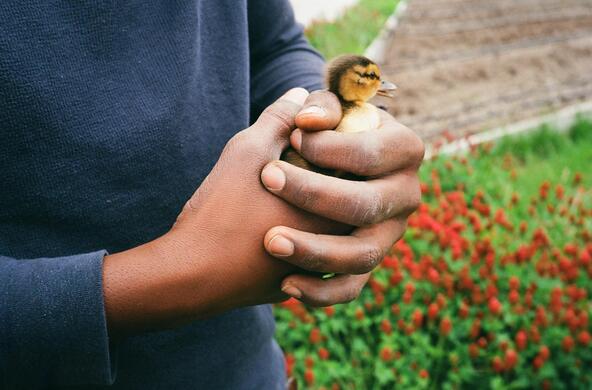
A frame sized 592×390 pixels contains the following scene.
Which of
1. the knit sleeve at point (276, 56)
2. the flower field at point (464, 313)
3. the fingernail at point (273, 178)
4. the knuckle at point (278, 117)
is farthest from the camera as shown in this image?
the flower field at point (464, 313)

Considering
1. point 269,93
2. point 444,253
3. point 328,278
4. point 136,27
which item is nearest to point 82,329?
point 328,278

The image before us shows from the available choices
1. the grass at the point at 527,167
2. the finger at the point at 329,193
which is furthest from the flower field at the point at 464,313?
the finger at the point at 329,193

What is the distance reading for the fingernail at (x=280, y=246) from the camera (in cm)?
102

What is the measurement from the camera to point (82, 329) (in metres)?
0.96

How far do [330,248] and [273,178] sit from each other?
0.18 meters

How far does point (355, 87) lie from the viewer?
1.37 meters

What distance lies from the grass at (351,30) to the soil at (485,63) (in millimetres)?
383

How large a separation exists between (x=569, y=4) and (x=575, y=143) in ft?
21.6

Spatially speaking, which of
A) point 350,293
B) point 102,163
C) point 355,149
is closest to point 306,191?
point 355,149

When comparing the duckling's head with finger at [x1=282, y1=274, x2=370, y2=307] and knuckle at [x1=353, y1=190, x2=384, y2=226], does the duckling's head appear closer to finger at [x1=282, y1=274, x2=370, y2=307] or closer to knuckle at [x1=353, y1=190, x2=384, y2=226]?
knuckle at [x1=353, y1=190, x2=384, y2=226]

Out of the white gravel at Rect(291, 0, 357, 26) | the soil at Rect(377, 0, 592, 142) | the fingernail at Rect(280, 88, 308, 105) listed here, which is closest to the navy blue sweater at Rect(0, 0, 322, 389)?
the fingernail at Rect(280, 88, 308, 105)

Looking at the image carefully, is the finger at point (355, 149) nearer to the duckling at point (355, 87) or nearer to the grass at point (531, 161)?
the duckling at point (355, 87)

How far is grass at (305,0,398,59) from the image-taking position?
23.8 ft

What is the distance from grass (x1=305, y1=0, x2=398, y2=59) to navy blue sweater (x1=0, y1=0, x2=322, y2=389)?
568cm
